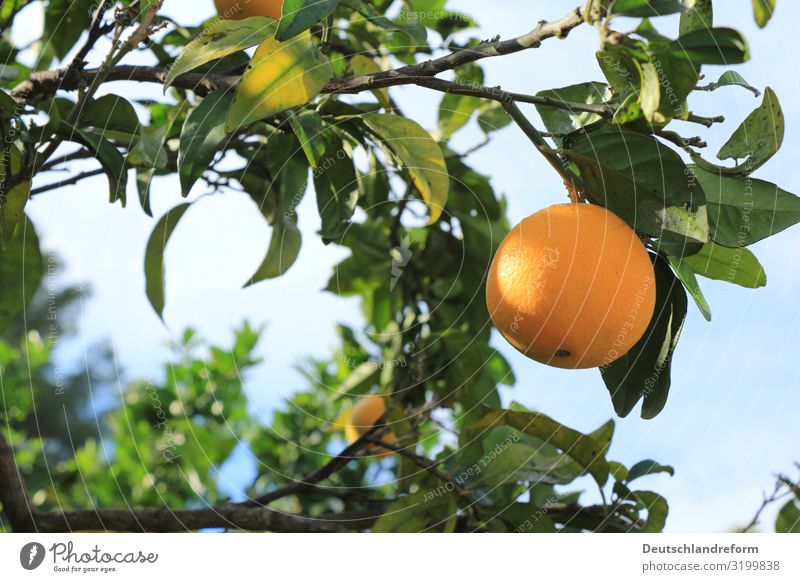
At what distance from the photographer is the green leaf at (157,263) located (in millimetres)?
769

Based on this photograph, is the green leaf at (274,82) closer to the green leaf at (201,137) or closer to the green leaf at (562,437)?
the green leaf at (201,137)

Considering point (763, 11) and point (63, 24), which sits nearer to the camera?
point (763, 11)

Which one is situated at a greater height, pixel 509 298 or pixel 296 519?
pixel 509 298

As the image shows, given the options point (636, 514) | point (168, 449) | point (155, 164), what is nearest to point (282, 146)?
point (155, 164)

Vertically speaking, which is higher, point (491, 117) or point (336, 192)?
point (491, 117)

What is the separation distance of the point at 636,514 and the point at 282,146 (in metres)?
0.47

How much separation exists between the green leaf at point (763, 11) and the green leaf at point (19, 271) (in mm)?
611

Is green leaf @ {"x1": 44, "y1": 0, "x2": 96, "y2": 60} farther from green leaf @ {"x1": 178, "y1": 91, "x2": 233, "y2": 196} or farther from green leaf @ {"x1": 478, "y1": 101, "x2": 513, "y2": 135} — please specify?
green leaf @ {"x1": 478, "y1": 101, "x2": 513, "y2": 135}

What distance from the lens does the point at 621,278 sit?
49cm

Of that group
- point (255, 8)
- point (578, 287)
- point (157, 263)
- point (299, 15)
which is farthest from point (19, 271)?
point (578, 287)

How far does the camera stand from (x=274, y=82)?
0.53m
